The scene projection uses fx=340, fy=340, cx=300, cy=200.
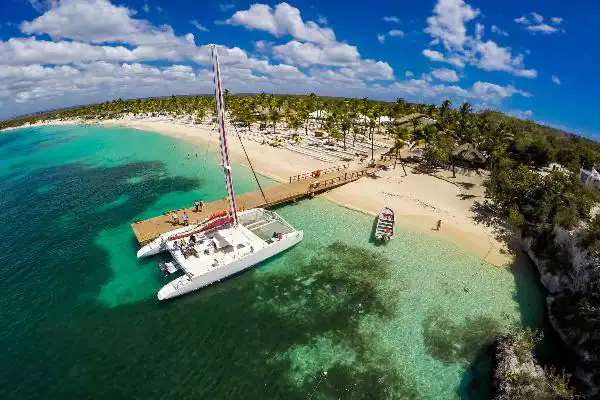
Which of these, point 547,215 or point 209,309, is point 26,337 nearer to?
point 209,309

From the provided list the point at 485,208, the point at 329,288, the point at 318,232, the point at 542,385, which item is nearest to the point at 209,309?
the point at 329,288

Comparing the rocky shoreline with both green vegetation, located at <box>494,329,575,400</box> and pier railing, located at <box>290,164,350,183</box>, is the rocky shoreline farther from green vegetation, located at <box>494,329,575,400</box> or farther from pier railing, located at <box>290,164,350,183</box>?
pier railing, located at <box>290,164,350,183</box>

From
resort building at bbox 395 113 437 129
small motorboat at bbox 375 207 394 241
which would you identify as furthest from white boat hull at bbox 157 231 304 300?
resort building at bbox 395 113 437 129

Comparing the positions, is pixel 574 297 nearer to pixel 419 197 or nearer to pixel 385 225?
pixel 385 225

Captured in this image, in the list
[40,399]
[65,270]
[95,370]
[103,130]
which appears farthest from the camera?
[103,130]

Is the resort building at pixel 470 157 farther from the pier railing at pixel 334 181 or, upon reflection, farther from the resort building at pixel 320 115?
the resort building at pixel 320 115

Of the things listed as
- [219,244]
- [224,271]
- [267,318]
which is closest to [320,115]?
[219,244]

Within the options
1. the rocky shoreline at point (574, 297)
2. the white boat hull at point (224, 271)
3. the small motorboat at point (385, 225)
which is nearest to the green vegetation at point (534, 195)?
the rocky shoreline at point (574, 297)
